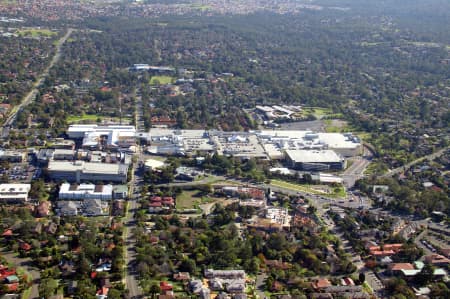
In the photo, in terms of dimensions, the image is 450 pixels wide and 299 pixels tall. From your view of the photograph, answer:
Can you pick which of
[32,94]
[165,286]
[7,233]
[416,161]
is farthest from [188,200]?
[32,94]

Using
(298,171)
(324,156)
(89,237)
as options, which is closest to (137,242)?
(89,237)

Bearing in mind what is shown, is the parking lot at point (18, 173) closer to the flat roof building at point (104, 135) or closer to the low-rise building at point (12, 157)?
the low-rise building at point (12, 157)

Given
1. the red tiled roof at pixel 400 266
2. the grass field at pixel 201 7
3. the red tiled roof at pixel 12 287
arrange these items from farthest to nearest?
the grass field at pixel 201 7
the red tiled roof at pixel 400 266
the red tiled roof at pixel 12 287

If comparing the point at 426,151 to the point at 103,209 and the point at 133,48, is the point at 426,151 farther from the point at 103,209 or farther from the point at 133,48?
the point at 133,48

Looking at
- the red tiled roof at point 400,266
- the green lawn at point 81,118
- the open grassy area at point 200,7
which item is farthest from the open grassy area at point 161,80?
the open grassy area at point 200,7

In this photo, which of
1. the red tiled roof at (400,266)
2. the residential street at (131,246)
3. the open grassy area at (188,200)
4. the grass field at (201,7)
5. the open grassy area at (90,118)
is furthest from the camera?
the grass field at (201,7)

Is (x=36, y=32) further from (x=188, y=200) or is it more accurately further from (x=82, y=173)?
(x=188, y=200)
